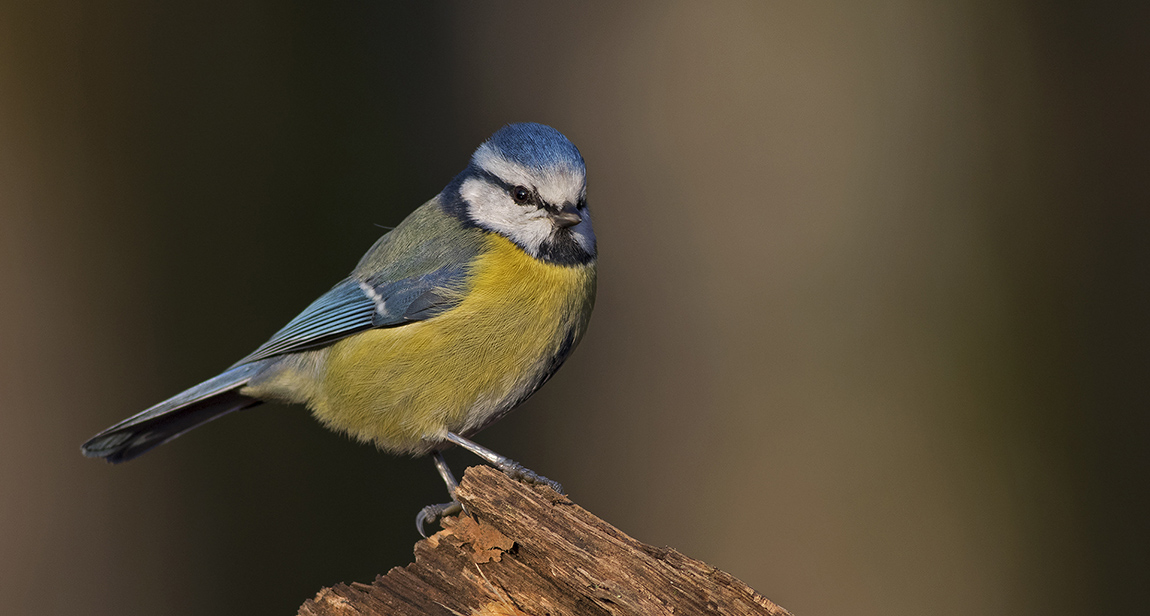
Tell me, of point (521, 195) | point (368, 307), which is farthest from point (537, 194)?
point (368, 307)

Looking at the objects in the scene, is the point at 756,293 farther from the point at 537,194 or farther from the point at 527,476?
the point at 527,476

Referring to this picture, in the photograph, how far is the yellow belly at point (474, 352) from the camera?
277cm

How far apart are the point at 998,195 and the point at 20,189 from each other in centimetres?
407

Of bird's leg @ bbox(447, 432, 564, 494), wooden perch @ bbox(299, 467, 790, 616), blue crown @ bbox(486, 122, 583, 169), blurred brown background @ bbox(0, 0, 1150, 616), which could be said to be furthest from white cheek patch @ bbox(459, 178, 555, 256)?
blurred brown background @ bbox(0, 0, 1150, 616)

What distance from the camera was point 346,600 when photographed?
7.14ft

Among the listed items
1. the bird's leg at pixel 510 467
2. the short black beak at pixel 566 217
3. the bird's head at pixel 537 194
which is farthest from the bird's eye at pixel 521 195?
the bird's leg at pixel 510 467

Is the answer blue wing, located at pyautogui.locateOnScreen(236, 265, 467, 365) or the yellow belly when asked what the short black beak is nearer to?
the yellow belly

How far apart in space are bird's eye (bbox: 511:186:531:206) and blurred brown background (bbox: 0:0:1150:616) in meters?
1.53

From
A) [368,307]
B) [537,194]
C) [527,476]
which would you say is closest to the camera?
[527,476]

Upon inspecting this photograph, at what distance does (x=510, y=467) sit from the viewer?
8.29ft

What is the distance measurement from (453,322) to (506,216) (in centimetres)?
41

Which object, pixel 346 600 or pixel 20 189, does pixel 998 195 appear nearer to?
pixel 346 600

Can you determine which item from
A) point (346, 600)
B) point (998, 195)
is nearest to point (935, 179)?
point (998, 195)

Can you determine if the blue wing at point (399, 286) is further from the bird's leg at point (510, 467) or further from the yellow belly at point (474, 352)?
the bird's leg at point (510, 467)
